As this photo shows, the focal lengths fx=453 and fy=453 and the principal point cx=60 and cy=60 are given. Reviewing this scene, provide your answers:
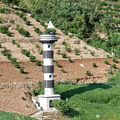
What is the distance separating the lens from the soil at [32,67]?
33.2 metres

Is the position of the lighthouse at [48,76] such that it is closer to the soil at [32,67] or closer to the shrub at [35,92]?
the soil at [32,67]

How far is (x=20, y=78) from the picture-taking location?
37688 millimetres

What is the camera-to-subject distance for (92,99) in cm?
3550

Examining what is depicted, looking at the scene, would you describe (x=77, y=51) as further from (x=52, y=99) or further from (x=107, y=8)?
(x=107, y=8)

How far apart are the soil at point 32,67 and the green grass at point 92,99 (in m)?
2.29

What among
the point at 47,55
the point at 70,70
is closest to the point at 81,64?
the point at 70,70

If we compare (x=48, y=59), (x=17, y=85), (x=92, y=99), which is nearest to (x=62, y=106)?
(x=48, y=59)

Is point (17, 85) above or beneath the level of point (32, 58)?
beneath

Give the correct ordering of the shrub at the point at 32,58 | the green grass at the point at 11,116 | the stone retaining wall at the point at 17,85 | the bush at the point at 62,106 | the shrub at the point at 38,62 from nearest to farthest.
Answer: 1. the green grass at the point at 11,116
2. the bush at the point at 62,106
3. the stone retaining wall at the point at 17,85
4. the shrub at the point at 38,62
5. the shrub at the point at 32,58

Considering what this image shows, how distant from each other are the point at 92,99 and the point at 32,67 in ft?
24.3

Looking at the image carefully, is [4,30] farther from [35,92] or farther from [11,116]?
[11,116]

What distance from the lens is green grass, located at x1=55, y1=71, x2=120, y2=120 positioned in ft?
105

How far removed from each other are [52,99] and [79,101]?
88.2 inches

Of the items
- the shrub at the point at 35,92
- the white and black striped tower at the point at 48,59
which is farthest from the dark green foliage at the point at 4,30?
the white and black striped tower at the point at 48,59
